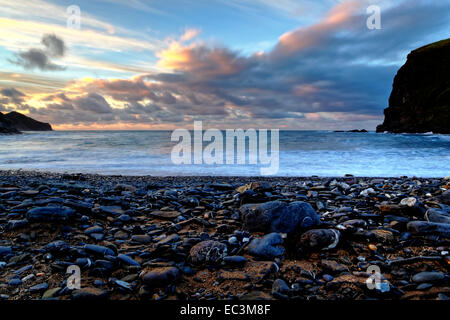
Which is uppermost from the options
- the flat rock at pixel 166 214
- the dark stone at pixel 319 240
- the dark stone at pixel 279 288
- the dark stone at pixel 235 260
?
the dark stone at pixel 319 240

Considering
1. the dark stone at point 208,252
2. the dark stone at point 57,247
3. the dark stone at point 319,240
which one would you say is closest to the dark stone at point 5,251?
the dark stone at point 57,247

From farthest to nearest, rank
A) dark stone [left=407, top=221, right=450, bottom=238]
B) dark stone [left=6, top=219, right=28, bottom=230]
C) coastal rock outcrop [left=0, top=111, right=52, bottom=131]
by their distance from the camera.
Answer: coastal rock outcrop [left=0, top=111, right=52, bottom=131] → dark stone [left=6, top=219, right=28, bottom=230] → dark stone [left=407, top=221, right=450, bottom=238]

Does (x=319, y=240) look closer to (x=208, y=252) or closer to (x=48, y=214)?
(x=208, y=252)

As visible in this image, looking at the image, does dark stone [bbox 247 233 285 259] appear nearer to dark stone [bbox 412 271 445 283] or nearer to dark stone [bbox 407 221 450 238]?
dark stone [bbox 412 271 445 283]

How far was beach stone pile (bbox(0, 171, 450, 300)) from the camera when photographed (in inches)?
84.9

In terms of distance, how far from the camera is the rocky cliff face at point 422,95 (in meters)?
55.0

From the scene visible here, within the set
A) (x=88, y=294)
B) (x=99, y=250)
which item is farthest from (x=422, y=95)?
(x=88, y=294)

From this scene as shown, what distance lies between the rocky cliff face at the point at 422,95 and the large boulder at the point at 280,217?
2539 inches

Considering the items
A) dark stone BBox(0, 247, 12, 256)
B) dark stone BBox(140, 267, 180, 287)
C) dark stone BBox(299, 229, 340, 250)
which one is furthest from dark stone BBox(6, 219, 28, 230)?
dark stone BBox(299, 229, 340, 250)

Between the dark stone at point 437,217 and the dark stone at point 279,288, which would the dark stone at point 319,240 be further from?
the dark stone at point 437,217

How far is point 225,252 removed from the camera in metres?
2.76

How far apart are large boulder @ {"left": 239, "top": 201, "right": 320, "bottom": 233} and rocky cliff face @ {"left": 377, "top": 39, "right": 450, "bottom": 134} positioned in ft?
212

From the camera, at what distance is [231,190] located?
6281 mm
